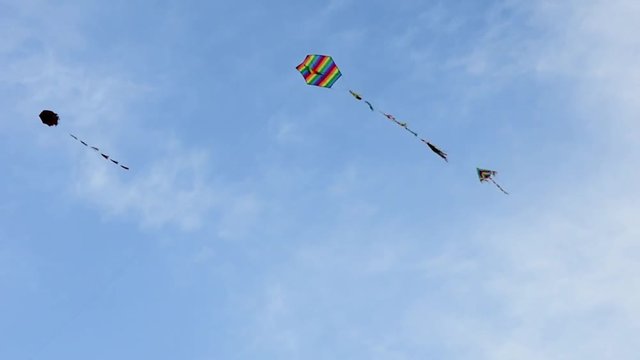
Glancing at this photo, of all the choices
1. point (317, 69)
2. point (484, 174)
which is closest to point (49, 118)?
point (317, 69)

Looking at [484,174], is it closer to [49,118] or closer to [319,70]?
[319,70]

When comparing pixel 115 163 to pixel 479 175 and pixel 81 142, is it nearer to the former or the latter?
pixel 81 142

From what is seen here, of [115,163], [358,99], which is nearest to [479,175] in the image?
[358,99]

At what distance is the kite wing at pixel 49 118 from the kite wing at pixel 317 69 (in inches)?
593

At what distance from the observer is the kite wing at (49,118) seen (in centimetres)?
4066

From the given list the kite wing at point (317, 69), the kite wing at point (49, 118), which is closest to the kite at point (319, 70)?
the kite wing at point (317, 69)

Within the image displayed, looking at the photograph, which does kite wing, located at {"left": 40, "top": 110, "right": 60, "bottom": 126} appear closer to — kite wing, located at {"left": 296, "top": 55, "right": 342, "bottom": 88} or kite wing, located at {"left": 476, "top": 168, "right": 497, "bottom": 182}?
kite wing, located at {"left": 296, "top": 55, "right": 342, "bottom": 88}

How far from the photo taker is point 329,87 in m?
42.7

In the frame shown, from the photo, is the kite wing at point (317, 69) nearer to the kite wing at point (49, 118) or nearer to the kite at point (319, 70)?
the kite at point (319, 70)

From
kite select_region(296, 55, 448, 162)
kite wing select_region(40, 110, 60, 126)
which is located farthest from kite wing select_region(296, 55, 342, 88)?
kite wing select_region(40, 110, 60, 126)

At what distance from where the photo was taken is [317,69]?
42344 millimetres

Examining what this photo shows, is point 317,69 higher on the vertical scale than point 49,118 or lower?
higher

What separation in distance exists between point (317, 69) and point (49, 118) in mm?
16545

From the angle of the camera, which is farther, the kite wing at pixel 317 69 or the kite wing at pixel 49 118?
the kite wing at pixel 317 69
